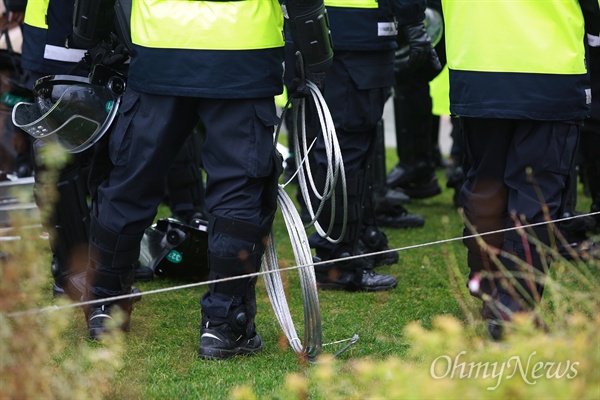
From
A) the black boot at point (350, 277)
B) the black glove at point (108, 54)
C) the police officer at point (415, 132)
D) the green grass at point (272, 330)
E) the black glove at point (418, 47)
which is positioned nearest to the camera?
the green grass at point (272, 330)

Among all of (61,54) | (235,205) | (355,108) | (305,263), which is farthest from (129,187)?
(355,108)

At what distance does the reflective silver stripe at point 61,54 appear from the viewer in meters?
3.96

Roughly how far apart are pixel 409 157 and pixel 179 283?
2.33 meters

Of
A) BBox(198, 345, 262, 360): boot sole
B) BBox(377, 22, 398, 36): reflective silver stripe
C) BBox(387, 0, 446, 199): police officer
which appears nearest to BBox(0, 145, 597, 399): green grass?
BBox(198, 345, 262, 360): boot sole

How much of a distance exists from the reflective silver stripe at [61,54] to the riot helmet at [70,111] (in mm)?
360

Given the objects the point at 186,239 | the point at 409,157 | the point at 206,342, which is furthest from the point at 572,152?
the point at 409,157

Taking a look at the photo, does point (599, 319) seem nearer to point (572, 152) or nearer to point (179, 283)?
point (572, 152)

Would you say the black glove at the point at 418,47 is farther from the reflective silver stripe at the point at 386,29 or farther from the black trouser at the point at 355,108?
the black trouser at the point at 355,108

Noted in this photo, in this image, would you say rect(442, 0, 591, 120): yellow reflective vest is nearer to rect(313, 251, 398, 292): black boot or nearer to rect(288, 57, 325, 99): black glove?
rect(288, 57, 325, 99): black glove

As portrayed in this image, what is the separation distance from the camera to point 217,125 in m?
3.37

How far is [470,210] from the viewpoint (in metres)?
3.85

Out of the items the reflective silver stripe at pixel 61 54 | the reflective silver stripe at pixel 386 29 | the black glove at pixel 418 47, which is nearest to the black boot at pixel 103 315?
the reflective silver stripe at pixel 61 54

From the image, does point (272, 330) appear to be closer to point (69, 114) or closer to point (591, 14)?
point (69, 114)

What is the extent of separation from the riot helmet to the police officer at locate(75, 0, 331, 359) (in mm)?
178
